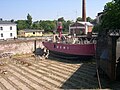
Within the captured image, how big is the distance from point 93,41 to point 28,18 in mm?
71452

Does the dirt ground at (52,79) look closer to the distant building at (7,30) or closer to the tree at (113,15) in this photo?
the tree at (113,15)

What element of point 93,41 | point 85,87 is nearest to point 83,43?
point 93,41

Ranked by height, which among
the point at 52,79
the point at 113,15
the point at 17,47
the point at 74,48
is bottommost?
the point at 52,79

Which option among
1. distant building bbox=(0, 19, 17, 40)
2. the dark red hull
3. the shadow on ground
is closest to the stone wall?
the dark red hull

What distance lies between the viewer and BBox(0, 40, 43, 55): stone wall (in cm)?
2253

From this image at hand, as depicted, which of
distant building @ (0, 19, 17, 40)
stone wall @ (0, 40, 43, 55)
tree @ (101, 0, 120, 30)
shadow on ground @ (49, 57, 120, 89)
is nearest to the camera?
shadow on ground @ (49, 57, 120, 89)

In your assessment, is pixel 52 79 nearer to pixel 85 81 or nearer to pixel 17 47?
→ pixel 85 81

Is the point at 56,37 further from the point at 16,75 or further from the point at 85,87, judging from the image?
the point at 85,87

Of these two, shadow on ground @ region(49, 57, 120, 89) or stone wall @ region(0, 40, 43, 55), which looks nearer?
shadow on ground @ region(49, 57, 120, 89)

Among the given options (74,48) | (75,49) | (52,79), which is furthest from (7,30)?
(52,79)

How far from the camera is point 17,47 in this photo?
76.6 ft

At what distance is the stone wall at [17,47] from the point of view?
22531 mm

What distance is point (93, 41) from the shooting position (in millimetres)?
17594

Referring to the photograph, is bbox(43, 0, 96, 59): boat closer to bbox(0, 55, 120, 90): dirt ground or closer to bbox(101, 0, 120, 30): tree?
bbox(0, 55, 120, 90): dirt ground
